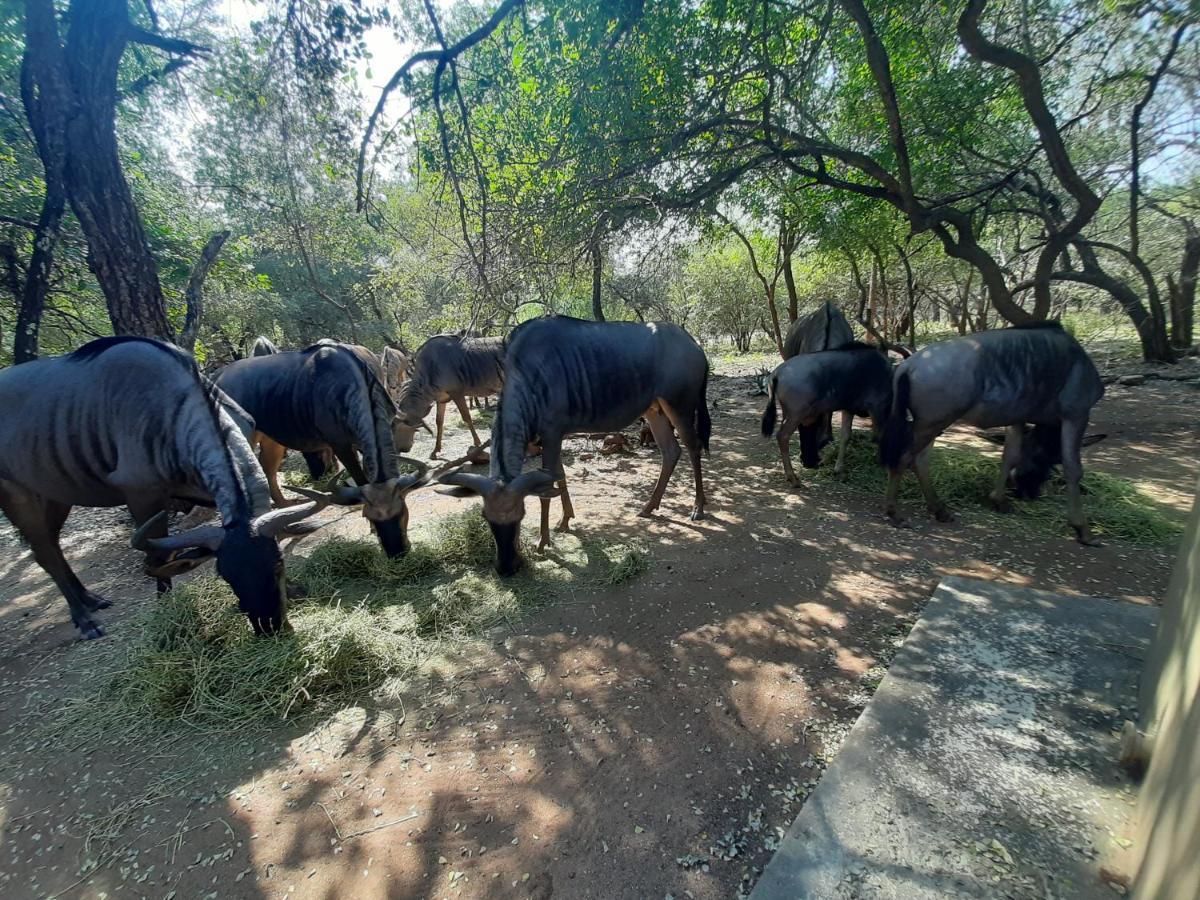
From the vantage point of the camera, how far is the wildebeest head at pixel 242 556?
10.6 feet

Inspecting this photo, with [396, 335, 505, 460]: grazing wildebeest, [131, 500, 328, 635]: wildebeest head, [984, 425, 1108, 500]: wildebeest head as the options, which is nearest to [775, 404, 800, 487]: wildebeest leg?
[984, 425, 1108, 500]: wildebeest head

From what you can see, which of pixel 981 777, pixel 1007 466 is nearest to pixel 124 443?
pixel 981 777

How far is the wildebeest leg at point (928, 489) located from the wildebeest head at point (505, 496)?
4228 millimetres

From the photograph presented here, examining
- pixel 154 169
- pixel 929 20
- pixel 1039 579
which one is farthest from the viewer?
pixel 154 169

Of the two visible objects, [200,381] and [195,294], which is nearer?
[200,381]

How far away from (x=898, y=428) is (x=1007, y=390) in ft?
3.43

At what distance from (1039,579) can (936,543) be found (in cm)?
93

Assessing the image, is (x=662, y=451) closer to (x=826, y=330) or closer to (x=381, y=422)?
(x=381, y=422)

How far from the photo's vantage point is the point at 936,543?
203 inches

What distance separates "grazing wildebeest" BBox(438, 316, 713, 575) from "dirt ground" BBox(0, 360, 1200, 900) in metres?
1.08

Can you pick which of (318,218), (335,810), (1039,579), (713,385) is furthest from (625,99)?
(713,385)

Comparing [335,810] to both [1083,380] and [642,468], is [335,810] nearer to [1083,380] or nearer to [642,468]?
[642,468]

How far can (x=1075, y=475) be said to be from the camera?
16.7 ft

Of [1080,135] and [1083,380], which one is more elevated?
[1080,135]
